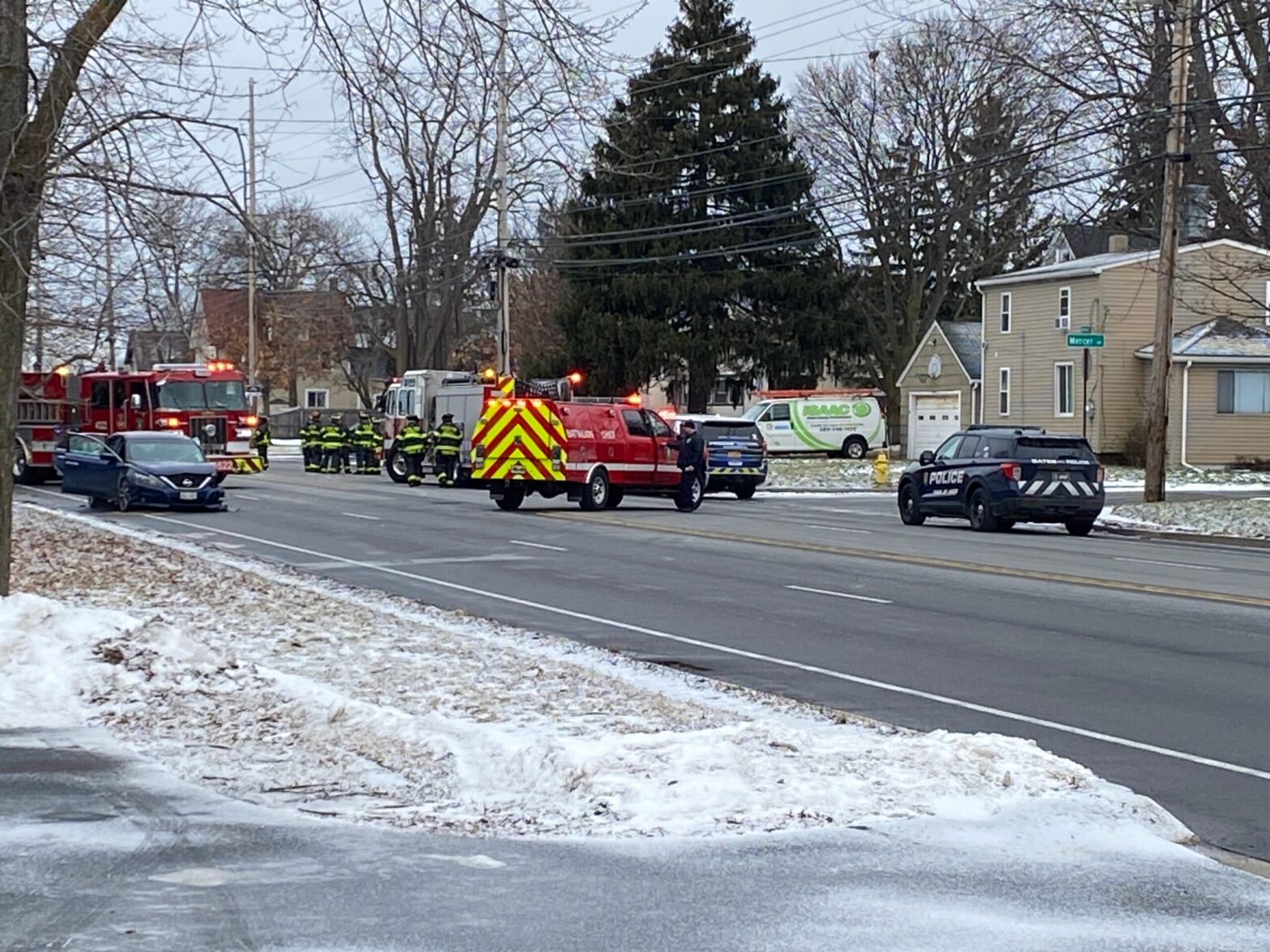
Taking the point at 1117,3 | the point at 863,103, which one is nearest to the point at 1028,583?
the point at 1117,3

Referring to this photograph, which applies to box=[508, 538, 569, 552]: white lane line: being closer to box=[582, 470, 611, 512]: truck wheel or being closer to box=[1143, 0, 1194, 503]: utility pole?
box=[582, 470, 611, 512]: truck wheel

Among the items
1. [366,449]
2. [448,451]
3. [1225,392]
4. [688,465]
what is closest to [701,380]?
[366,449]

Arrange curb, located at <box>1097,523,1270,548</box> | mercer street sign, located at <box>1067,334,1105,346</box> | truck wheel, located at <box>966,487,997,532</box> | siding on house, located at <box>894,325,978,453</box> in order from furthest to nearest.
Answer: siding on house, located at <box>894,325,978,453</box> < mercer street sign, located at <box>1067,334,1105,346</box> < truck wheel, located at <box>966,487,997,532</box> < curb, located at <box>1097,523,1270,548</box>

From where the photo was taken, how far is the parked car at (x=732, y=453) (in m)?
39.0

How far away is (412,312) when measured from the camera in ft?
242

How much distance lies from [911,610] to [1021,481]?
12.2 metres

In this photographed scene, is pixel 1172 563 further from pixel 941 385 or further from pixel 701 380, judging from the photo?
pixel 941 385

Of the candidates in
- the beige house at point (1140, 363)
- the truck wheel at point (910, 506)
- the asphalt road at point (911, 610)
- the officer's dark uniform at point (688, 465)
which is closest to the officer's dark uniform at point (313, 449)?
the asphalt road at point (911, 610)

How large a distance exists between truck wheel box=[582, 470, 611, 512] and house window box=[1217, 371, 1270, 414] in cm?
2698

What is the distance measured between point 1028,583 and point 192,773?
465 inches

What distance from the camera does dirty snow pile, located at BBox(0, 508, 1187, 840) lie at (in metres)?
7.71

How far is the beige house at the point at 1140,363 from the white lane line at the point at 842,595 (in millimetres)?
33968

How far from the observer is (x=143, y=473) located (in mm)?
31172

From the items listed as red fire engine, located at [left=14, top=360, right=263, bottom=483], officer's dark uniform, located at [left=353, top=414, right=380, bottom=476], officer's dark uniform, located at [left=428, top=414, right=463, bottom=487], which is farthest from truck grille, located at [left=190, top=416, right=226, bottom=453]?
officer's dark uniform, located at [left=353, top=414, right=380, bottom=476]
